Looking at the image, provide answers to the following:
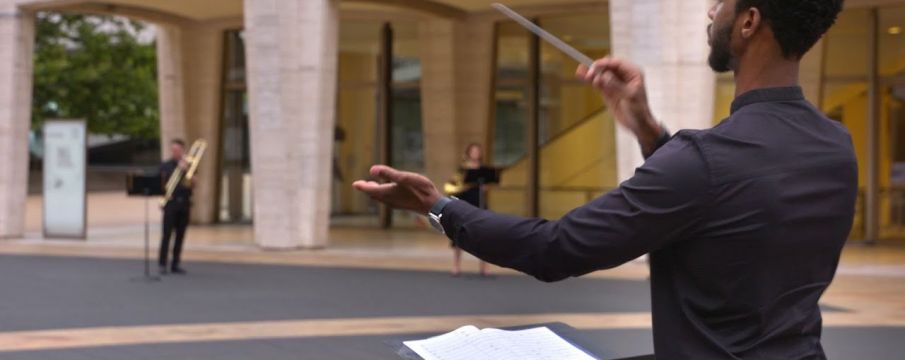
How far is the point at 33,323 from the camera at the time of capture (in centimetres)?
1127

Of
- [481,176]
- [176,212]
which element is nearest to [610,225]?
[481,176]

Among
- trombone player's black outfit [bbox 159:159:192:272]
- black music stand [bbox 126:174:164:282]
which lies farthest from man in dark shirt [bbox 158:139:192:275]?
black music stand [bbox 126:174:164:282]

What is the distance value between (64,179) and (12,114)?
176 cm

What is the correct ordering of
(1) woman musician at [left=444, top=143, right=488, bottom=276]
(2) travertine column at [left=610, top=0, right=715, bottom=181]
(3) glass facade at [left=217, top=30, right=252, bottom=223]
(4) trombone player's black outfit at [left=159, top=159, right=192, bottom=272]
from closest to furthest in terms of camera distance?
(1) woman musician at [left=444, top=143, right=488, bottom=276] → (4) trombone player's black outfit at [left=159, top=159, right=192, bottom=272] → (2) travertine column at [left=610, top=0, right=715, bottom=181] → (3) glass facade at [left=217, top=30, right=252, bottom=223]

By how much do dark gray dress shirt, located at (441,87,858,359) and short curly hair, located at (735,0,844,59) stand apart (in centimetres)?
13

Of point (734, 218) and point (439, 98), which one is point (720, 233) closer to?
point (734, 218)

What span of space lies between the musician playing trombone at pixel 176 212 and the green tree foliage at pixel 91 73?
23704mm

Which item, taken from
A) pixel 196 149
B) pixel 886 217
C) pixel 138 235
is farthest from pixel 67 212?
pixel 886 217

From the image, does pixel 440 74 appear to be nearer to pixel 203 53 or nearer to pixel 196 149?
pixel 203 53

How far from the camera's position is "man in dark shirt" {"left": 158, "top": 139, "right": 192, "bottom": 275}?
54.1 feet

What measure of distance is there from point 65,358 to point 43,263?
941 centimetres

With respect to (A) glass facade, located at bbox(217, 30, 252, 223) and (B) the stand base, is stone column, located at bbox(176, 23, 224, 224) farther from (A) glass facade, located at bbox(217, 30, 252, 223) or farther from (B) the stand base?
(B) the stand base

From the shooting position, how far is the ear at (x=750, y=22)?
2.06 metres

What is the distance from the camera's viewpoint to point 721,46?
84.1 inches
